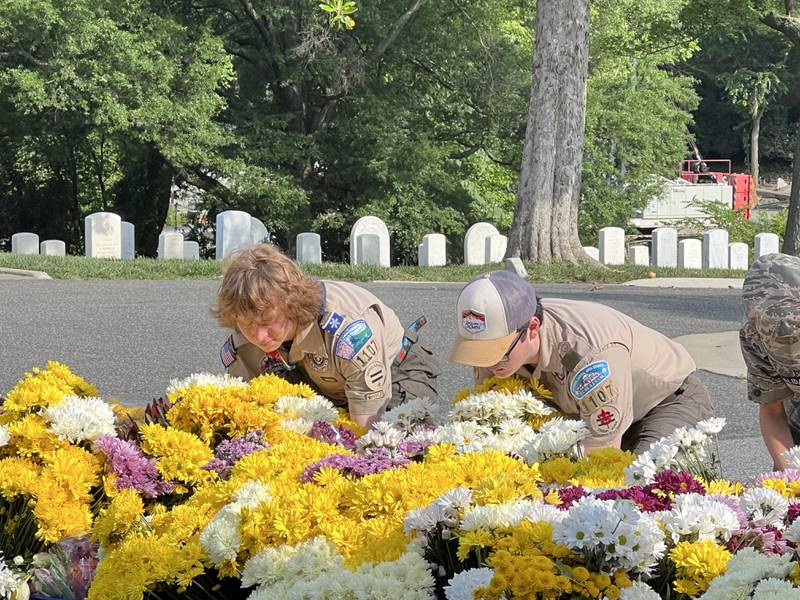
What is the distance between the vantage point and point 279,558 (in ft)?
8.04

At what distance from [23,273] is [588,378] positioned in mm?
11992

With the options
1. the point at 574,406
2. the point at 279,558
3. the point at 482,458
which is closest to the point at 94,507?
the point at 279,558

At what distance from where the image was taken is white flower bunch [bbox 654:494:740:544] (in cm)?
215

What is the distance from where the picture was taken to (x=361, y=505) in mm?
2516

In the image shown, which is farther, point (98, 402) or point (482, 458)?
point (98, 402)

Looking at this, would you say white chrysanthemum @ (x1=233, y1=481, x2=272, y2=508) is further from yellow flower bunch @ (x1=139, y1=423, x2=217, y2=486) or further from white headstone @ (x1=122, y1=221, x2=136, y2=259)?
white headstone @ (x1=122, y1=221, x2=136, y2=259)

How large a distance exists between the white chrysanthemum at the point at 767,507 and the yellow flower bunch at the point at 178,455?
143cm

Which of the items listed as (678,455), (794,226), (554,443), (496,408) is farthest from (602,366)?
(794,226)

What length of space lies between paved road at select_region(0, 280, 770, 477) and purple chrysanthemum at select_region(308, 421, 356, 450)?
2.67 meters

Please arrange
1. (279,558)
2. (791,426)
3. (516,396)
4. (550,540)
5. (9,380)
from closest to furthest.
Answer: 1. (550,540)
2. (279,558)
3. (516,396)
4. (791,426)
5. (9,380)

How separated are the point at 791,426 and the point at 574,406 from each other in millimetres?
820

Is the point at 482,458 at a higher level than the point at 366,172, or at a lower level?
lower

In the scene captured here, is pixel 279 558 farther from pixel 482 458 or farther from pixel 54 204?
pixel 54 204

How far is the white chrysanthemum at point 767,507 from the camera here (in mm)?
2287
